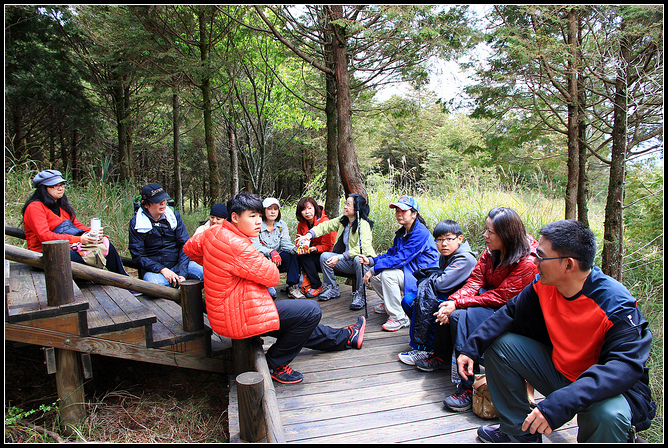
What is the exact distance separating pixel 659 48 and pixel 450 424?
4.73m

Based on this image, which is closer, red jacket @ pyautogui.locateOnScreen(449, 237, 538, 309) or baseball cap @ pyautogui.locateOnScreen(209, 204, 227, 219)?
red jacket @ pyautogui.locateOnScreen(449, 237, 538, 309)

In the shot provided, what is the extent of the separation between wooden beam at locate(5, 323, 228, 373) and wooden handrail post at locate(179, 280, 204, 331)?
245 millimetres

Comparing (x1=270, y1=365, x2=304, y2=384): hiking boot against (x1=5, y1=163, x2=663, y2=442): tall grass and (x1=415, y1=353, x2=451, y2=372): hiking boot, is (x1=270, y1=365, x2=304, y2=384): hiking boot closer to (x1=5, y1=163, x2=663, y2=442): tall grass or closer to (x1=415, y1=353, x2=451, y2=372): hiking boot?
(x1=415, y1=353, x2=451, y2=372): hiking boot

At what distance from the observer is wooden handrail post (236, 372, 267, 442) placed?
1.98 meters

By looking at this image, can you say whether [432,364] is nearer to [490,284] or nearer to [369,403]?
[369,403]

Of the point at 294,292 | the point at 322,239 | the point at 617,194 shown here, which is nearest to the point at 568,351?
the point at 617,194

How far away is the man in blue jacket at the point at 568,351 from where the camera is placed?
5.58 ft

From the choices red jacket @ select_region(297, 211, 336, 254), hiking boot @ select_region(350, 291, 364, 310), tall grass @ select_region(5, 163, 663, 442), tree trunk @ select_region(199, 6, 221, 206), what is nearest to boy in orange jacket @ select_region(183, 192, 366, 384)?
hiking boot @ select_region(350, 291, 364, 310)

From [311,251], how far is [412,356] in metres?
2.19

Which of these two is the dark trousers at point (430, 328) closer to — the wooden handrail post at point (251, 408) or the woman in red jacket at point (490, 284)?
the woman in red jacket at point (490, 284)

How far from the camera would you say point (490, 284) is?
2955 millimetres

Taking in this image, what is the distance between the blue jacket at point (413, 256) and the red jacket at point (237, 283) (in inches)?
63.2

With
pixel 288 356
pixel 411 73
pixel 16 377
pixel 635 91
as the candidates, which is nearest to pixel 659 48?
pixel 635 91

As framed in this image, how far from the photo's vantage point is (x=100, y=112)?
461 inches
